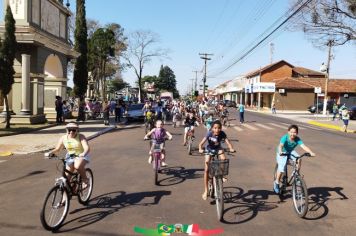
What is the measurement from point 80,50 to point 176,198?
28.9 meters

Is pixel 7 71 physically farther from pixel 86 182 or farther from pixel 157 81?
pixel 157 81

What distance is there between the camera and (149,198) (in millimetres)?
8648

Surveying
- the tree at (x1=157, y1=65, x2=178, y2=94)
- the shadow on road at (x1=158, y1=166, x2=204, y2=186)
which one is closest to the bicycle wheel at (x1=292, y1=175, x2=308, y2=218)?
the shadow on road at (x1=158, y1=166, x2=204, y2=186)

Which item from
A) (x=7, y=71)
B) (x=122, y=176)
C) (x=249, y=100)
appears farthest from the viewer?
(x=249, y=100)

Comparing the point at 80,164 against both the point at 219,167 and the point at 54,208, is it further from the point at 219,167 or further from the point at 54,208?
the point at 219,167

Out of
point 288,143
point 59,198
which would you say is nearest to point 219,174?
point 288,143

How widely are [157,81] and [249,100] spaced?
7547 cm

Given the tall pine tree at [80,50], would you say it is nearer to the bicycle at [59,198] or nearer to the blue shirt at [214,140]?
the blue shirt at [214,140]

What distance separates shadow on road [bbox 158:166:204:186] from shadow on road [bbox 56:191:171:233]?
1076 millimetres

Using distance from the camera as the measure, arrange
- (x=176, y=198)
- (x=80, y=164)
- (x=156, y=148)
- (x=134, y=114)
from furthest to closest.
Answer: (x=134, y=114), (x=156, y=148), (x=176, y=198), (x=80, y=164)

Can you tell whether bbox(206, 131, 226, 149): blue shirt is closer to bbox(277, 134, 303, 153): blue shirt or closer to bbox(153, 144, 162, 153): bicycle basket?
bbox(277, 134, 303, 153): blue shirt

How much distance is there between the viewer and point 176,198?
28.5 feet

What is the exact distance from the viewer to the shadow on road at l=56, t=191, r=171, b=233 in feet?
22.9

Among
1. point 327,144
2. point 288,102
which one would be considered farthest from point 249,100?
point 327,144
